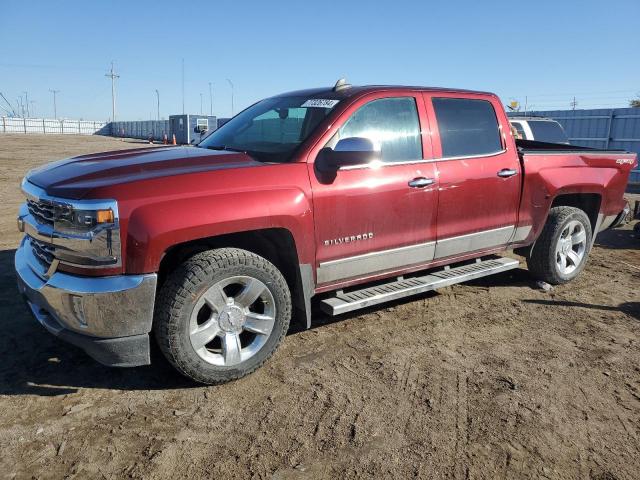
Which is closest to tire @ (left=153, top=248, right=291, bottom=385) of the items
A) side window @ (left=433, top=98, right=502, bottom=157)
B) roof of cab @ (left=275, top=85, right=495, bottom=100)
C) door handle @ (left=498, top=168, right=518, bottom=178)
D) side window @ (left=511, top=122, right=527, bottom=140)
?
roof of cab @ (left=275, top=85, right=495, bottom=100)

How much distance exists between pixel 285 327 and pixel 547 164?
3.23 metres

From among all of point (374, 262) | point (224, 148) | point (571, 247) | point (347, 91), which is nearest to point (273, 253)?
point (374, 262)

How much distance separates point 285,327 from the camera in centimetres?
357

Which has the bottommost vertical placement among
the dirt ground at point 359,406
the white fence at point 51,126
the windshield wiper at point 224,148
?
the dirt ground at point 359,406

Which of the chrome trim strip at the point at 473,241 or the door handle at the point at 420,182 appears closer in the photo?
the door handle at the point at 420,182

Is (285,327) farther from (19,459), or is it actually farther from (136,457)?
(19,459)

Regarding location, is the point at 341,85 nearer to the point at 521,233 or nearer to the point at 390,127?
the point at 390,127

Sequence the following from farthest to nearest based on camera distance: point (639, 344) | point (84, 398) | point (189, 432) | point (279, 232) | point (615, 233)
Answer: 1. point (615, 233)
2. point (639, 344)
3. point (279, 232)
4. point (84, 398)
5. point (189, 432)

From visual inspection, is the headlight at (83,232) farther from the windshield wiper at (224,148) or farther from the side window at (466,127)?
the side window at (466,127)

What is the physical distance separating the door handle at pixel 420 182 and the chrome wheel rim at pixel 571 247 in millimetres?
2157

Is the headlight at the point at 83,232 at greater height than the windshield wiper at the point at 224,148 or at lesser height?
lesser

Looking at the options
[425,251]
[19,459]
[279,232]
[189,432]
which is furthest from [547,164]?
[19,459]

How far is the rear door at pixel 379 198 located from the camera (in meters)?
3.67

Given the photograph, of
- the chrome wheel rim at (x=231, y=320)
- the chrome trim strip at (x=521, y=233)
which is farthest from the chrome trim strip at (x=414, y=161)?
the chrome wheel rim at (x=231, y=320)
